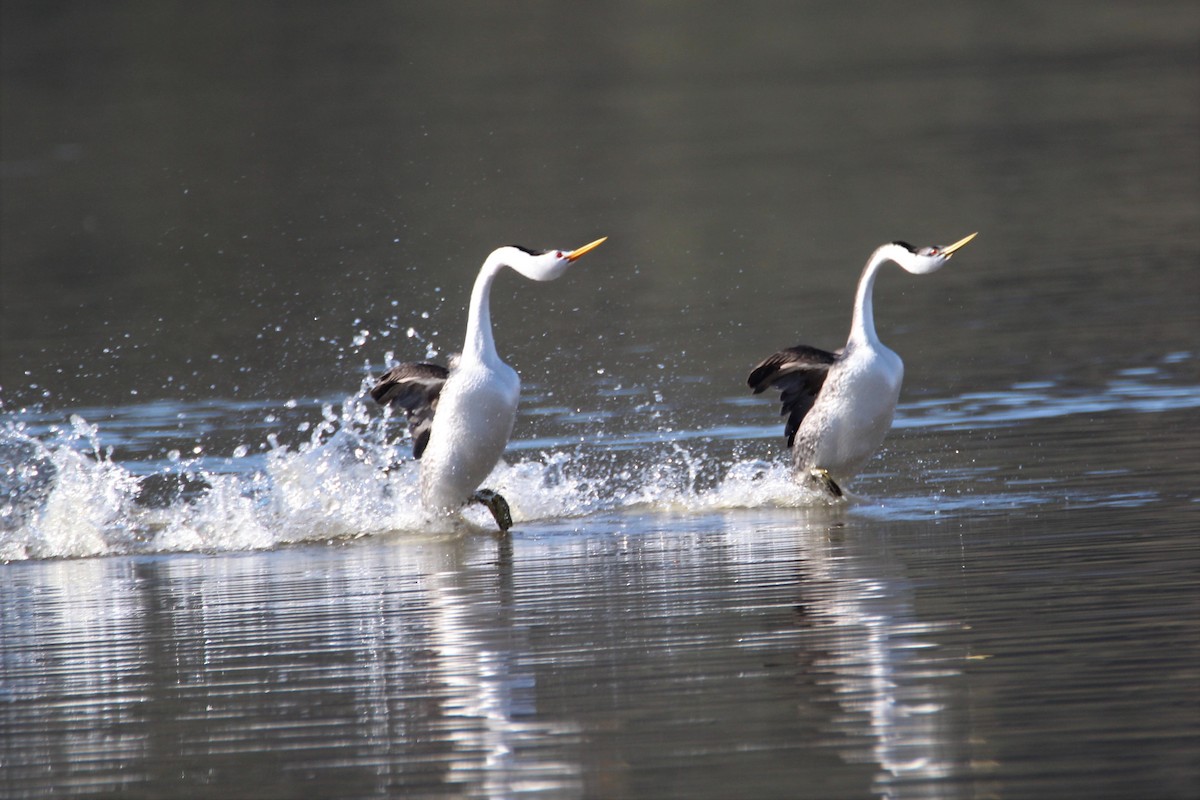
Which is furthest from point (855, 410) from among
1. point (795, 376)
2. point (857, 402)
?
point (795, 376)

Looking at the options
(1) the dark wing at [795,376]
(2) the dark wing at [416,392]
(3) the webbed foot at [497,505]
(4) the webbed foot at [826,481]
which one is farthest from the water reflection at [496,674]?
(1) the dark wing at [795,376]

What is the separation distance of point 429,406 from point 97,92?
55004 mm

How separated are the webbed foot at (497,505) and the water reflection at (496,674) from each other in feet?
3.19

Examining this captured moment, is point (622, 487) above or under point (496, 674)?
above

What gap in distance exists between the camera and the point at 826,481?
14.1m

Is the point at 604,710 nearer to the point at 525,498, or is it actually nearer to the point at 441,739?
the point at 441,739

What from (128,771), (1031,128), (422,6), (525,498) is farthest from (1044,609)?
(422,6)

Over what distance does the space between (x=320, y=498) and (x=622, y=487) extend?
6.75 ft

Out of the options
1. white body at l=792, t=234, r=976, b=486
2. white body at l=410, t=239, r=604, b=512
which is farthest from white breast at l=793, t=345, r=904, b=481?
white body at l=410, t=239, r=604, b=512

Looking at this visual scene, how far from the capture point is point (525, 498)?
14617mm

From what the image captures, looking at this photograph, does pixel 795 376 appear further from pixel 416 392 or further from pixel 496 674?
pixel 496 674

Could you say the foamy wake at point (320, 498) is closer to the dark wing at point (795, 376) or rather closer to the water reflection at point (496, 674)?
the dark wing at point (795, 376)

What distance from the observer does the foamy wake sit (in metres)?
14.1

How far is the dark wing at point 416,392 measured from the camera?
1434cm
